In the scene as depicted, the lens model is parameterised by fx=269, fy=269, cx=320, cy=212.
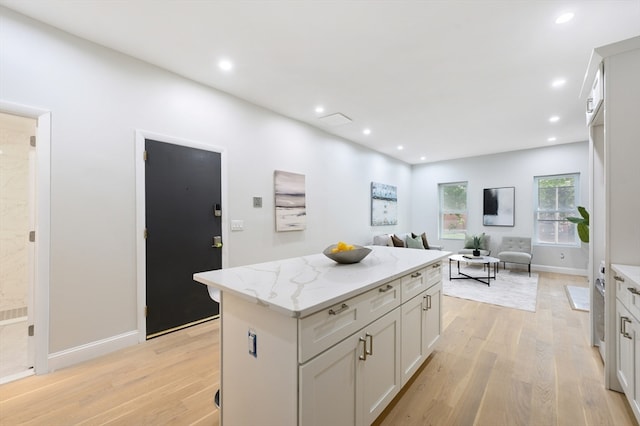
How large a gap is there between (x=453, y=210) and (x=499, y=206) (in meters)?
1.10

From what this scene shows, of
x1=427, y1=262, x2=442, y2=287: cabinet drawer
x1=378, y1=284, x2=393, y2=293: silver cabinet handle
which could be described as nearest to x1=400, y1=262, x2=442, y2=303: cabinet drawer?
x1=427, y1=262, x2=442, y2=287: cabinet drawer

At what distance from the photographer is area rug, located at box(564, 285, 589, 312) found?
3.61 meters

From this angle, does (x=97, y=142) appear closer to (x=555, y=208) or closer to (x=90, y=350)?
(x=90, y=350)

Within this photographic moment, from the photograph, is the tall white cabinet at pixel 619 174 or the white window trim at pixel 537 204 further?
the white window trim at pixel 537 204

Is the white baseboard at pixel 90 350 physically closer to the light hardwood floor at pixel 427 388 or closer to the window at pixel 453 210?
the light hardwood floor at pixel 427 388

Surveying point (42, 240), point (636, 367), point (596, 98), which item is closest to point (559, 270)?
point (596, 98)

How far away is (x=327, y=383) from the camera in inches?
47.1

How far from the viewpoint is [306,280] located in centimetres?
149

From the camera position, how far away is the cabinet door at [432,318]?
2160mm

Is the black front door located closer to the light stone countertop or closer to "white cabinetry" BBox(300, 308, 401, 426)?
the light stone countertop

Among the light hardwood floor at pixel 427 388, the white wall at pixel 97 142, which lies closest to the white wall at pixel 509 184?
the light hardwood floor at pixel 427 388

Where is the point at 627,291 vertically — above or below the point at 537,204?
below

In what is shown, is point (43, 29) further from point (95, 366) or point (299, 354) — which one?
point (299, 354)

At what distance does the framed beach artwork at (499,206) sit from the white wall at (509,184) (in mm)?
97
